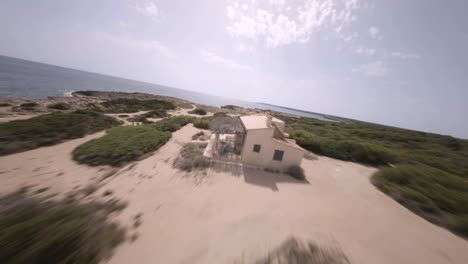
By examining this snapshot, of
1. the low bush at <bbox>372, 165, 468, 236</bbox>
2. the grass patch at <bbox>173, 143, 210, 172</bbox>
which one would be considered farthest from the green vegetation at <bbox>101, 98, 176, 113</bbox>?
the low bush at <bbox>372, 165, 468, 236</bbox>

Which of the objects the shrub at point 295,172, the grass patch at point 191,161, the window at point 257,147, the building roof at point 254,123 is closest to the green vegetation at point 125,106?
the grass patch at point 191,161

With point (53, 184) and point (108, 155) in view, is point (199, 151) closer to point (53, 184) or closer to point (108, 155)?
point (108, 155)

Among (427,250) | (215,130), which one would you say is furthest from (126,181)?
(427,250)

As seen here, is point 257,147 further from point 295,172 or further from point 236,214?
point 236,214

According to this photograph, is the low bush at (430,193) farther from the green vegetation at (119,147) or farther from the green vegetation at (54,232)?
the green vegetation at (119,147)

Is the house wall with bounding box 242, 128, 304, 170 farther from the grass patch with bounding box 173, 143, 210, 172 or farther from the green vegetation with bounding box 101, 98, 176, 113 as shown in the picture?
the green vegetation with bounding box 101, 98, 176, 113

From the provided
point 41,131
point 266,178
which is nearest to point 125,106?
point 41,131
